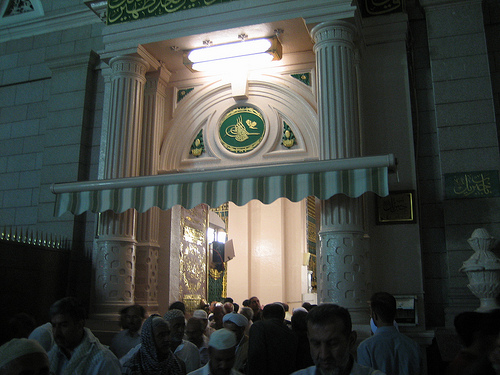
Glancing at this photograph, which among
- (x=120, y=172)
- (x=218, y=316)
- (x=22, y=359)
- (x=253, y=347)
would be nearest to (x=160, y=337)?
(x=253, y=347)

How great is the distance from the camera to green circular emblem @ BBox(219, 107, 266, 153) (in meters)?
7.18

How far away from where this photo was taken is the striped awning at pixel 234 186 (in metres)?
5.30

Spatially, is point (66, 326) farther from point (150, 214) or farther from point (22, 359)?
point (150, 214)

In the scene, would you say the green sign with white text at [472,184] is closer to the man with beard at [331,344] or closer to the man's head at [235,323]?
the man's head at [235,323]

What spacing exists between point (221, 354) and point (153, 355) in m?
0.55

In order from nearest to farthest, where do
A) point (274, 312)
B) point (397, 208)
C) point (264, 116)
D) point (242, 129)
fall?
1. point (274, 312)
2. point (397, 208)
3. point (264, 116)
4. point (242, 129)

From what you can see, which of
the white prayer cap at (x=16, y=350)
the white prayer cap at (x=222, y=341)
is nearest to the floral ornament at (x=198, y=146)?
the white prayer cap at (x=222, y=341)

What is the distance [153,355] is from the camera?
2955 millimetres

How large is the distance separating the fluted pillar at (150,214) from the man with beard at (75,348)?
4208 mm

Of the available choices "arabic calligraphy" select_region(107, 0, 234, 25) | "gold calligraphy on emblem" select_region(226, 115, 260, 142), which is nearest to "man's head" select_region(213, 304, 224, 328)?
"gold calligraphy on emblem" select_region(226, 115, 260, 142)

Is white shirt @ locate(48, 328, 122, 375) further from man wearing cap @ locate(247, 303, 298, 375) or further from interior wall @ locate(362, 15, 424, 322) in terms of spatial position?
interior wall @ locate(362, 15, 424, 322)

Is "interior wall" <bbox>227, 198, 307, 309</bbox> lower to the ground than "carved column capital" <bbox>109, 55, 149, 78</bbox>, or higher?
lower

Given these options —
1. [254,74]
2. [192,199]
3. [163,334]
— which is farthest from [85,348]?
[254,74]

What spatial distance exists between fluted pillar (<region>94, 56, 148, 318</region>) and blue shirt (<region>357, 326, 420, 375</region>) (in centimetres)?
406
